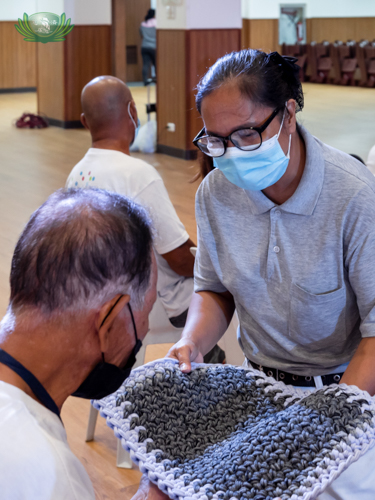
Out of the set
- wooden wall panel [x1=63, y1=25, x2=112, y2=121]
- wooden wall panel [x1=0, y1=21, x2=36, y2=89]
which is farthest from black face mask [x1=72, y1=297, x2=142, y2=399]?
wooden wall panel [x1=0, y1=21, x2=36, y2=89]

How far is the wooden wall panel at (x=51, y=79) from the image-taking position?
9.06 metres

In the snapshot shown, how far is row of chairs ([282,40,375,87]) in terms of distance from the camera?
1312 cm

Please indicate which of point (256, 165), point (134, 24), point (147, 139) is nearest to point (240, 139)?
point (256, 165)

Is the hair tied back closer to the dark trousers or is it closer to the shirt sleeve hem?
the shirt sleeve hem

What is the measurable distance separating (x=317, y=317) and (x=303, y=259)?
130mm

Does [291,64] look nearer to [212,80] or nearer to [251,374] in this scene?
[212,80]

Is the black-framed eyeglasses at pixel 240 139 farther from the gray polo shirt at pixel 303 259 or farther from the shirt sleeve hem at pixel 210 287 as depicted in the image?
the shirt sleeve hem at pixel 210 287

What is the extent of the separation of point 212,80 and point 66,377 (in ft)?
2.27

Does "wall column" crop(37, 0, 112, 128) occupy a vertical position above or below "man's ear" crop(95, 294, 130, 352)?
above

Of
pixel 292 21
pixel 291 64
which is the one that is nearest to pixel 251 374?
pixel 291 64

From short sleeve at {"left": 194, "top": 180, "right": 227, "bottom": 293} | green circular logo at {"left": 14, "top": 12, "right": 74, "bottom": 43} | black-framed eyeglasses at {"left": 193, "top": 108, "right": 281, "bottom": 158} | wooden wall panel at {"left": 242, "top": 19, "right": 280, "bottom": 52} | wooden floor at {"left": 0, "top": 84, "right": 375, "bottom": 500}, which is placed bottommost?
wooden floor at {"left": 0, "top": 84, "right": 375, "bottom": 500}

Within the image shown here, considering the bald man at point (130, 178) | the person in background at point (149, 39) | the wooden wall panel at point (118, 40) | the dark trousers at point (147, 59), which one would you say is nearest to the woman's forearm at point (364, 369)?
the bald man at point (130, 178)

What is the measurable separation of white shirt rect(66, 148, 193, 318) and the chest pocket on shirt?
105 cm

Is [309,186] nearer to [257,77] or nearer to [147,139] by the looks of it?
[257,77]
